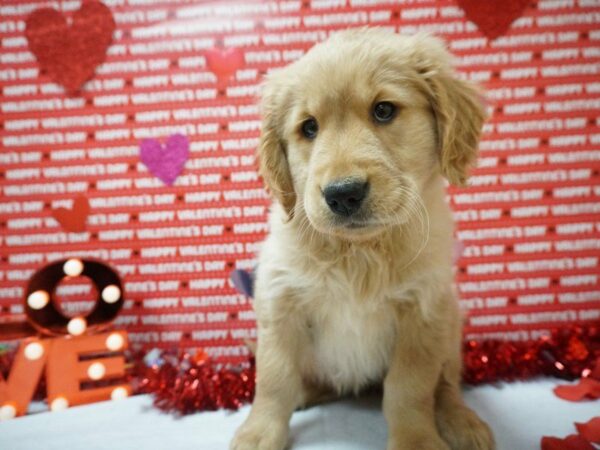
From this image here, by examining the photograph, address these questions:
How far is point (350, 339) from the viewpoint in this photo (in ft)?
4.84

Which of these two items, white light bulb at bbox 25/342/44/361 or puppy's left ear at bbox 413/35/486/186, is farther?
white light bulb at bbox 25/342/44/361

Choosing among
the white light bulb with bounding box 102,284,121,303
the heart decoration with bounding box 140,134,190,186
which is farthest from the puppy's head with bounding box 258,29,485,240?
the white light bulb with bounding box 102,284,121,303

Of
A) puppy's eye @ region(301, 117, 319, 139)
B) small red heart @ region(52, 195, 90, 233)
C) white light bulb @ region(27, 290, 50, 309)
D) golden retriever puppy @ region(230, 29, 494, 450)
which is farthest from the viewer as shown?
small red heart @ region(52, 195, 90, 233)

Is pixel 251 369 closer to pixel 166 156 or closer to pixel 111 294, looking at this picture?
pixel 111 294

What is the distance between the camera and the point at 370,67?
1308mm

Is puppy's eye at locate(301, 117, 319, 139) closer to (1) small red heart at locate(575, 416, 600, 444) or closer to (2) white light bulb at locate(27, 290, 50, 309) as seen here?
(1) small red heart at locate(575, 416, 600, 444)

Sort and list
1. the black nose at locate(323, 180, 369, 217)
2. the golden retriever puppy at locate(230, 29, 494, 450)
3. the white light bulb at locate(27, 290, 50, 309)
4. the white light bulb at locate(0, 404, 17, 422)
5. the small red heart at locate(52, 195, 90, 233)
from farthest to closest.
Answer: the small red heart at locate(52, 195, 90, 233), the white light bulb at locate(27, 290, 50, 309), the white light bulb at locate(0, 404, 17, 422), the golden retriever puppy at locate(230, 29, 494, 450), the black nose at locate(323, 180, 369, 217)

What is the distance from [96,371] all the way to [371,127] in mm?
1495

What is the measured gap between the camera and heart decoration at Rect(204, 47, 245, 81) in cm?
208

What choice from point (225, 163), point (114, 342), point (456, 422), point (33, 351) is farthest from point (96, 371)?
point (456, 422)

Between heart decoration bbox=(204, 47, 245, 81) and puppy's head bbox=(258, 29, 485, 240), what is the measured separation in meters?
0.72

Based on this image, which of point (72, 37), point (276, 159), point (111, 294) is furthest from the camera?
point (72, 37)

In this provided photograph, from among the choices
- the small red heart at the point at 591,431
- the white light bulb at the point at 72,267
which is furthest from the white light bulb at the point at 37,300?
the small red heart at the point at 591,431

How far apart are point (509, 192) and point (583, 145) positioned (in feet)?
1.29
